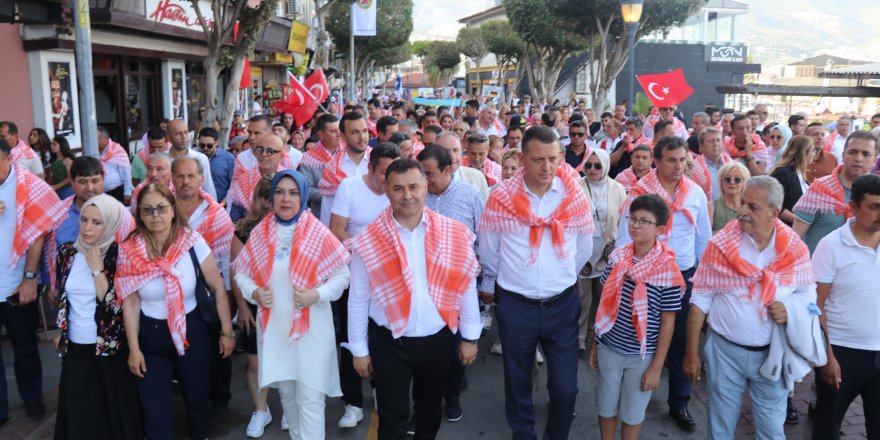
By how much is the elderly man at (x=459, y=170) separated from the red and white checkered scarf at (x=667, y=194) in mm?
1145

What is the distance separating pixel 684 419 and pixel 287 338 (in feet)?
8.94

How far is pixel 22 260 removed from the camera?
4.62 metres

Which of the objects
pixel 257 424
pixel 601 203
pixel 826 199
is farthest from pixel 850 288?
pixel 257 424

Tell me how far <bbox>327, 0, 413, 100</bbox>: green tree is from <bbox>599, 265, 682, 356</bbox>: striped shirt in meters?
32.9

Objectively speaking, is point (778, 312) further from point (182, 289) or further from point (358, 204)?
point (182, 289)

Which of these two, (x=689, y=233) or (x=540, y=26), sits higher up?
(x=540, y=26)

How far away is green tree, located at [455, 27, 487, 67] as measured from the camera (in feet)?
194

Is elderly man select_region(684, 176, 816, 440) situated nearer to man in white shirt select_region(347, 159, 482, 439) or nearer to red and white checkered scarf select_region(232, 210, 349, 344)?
man in white shirt select_region(347, 159, 482, 439)

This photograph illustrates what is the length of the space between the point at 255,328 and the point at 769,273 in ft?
9.86

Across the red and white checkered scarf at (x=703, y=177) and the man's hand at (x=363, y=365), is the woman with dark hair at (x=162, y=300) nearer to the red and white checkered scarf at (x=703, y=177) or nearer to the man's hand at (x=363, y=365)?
the man's hand at (x=363, y=365)

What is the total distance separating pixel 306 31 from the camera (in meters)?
25.2

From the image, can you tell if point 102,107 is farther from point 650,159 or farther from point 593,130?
point 650,159

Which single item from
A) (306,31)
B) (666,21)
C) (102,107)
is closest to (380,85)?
(306,31)

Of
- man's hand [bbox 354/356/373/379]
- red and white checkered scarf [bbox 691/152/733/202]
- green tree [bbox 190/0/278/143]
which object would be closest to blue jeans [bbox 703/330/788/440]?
man's hand [bbox 354/356/373/379]
